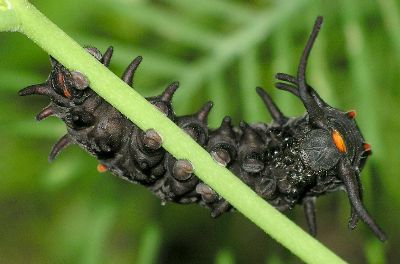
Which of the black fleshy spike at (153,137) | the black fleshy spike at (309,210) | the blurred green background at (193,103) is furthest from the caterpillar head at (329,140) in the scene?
the blurred green background at (193,103)

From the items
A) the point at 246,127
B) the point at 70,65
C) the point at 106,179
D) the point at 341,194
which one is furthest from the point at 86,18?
the point at 70,65

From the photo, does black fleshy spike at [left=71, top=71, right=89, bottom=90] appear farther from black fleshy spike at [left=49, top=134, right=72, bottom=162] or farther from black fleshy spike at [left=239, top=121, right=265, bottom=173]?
black fleshy spike at [left=239, top=121, right=265, bottom=173]

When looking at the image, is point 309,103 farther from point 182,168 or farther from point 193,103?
point 193,103

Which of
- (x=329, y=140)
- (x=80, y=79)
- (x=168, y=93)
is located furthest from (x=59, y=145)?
(x=329, y=140)

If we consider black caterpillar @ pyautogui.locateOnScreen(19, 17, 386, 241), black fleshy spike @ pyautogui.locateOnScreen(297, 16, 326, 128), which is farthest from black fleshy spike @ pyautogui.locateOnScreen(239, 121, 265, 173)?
black fleshy spike @ pyautogui.locateOnScreen(297, 16, 326, 128)

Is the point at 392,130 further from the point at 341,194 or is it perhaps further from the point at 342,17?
the point at 342,17

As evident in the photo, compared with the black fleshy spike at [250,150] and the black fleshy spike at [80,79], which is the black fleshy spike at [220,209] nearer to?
the black fleshy spike at [250,150]

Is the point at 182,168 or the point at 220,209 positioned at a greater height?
the point at 182,168
